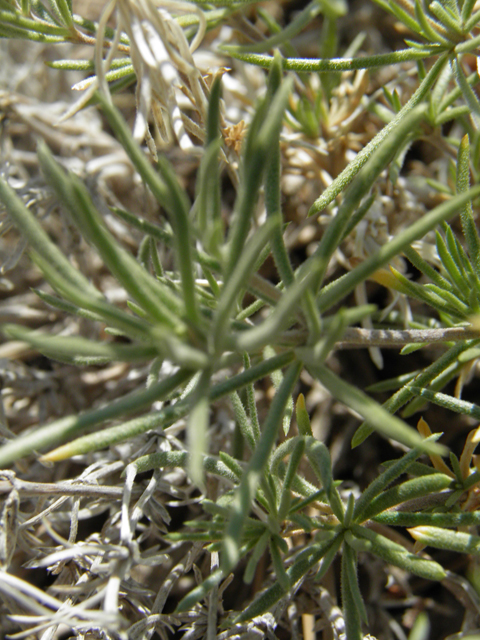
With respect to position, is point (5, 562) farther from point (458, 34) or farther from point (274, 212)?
point (458, 34)

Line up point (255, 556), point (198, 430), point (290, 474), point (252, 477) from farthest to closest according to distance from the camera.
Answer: point (290, 474)
point (255, 556)
point (252, 477)
point (198, 430)

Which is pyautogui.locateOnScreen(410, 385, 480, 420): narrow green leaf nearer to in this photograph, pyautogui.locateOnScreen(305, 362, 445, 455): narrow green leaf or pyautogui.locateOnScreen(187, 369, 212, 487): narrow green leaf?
pyautogui.locateOnScreen(305, 362, 445, 455): narrow green leaf

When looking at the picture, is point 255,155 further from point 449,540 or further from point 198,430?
point 449,540

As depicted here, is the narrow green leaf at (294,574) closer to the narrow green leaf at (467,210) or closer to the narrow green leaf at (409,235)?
the narrow green leaf at (409,235)

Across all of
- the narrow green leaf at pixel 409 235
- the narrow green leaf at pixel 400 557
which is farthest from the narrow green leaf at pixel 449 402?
the narrow green leaf at pixel 409 235

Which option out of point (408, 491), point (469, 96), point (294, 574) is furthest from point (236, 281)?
point (469, 96)

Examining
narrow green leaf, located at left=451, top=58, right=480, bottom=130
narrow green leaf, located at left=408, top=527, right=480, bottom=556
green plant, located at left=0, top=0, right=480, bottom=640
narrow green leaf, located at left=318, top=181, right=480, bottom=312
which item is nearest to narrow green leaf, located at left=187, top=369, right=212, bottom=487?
green plant, located at left=0, top=0, right=480, bottom=640

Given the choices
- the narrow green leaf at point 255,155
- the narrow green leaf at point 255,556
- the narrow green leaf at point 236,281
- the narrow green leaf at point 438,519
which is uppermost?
the narrow green leaf at point 255,155

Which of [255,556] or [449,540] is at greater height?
[255,556]

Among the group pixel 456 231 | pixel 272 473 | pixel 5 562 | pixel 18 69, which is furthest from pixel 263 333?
pixel 18 69
